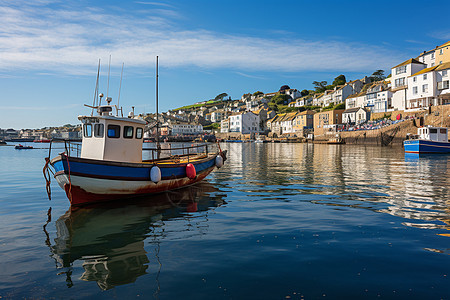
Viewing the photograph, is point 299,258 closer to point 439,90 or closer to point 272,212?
point 272,212

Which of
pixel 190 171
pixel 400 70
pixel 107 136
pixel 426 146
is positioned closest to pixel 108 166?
pixel 107 136

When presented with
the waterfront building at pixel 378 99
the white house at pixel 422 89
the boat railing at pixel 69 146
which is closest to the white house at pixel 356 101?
the waterfront building at pixel 378 99

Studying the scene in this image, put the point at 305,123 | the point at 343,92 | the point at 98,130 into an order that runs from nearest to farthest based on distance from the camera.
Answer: the point at 98,130, the point at 305,123, the point at 343,92

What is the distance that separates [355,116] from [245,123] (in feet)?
199

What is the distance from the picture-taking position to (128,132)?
14719 mm

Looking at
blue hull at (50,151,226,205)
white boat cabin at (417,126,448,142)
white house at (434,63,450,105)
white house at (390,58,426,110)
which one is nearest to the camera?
blue hull at (50,151,226,205)

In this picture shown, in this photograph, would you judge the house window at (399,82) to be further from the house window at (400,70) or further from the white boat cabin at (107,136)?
the white boat cabin at (107,136)

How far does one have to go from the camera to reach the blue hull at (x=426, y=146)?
43.7 metres

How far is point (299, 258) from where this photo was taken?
23.4 feet

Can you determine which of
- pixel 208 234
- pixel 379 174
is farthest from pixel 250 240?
pixel 379 174

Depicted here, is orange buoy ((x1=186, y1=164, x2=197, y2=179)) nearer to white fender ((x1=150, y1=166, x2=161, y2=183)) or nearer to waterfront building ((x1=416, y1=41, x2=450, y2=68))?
white fender ((x1=150, y1=166, x2=161, y2=183))

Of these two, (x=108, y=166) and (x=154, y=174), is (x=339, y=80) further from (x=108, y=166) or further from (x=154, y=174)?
(x=108, y=166)

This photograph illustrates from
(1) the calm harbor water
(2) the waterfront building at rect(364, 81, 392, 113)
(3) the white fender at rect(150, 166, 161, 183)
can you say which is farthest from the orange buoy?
(2) the waterfront building at rect(364, 81, 392, 113)

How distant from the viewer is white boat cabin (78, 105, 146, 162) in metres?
13.8
